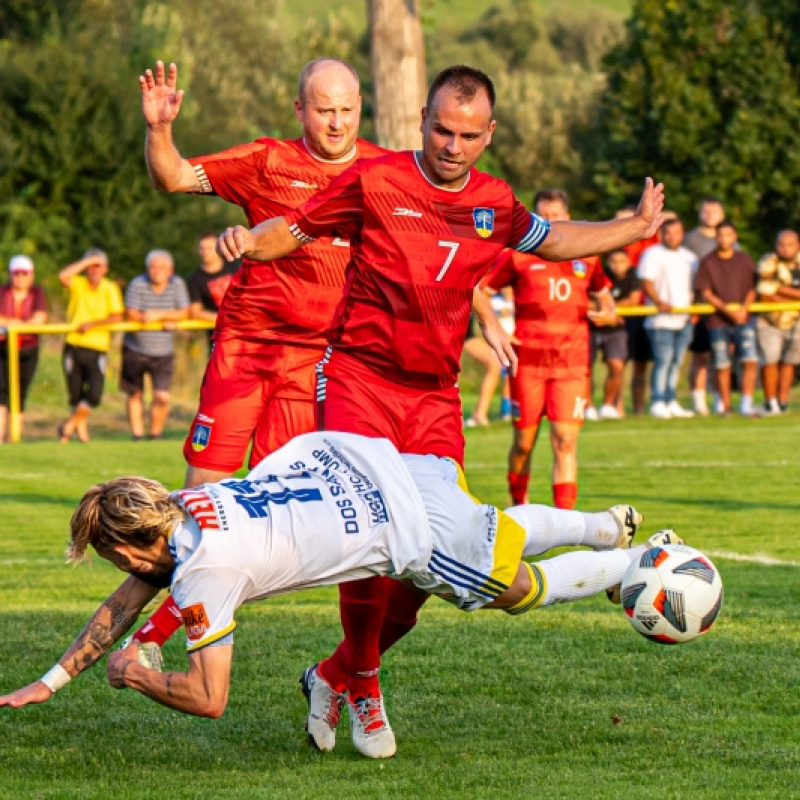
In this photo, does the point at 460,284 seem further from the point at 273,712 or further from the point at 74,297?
the point at 74,297

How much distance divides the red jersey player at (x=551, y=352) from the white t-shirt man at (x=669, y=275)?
6921 millimetres

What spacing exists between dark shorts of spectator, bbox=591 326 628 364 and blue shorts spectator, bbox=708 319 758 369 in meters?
1.08

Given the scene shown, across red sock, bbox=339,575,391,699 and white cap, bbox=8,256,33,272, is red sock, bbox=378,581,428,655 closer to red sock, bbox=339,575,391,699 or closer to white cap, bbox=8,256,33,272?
red sock, bbox=339,575,391,699

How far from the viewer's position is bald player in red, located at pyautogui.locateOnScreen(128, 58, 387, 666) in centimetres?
699

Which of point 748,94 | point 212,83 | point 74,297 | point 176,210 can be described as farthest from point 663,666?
point 212,83

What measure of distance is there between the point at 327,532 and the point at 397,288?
1.10 metres

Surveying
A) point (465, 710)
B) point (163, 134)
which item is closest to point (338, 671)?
point (465, 710)

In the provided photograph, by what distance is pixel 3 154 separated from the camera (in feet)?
99.2

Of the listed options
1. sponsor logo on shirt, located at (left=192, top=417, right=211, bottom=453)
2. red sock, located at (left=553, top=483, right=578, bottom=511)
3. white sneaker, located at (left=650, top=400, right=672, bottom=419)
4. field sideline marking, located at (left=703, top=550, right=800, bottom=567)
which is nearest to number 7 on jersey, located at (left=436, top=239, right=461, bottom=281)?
sponsor logo on shirt, located at (left=192, top=417, right=211, bottom=453)

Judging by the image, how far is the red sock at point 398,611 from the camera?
223 inches

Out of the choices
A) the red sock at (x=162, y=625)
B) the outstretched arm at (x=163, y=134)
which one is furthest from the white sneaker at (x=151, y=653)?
the outstretched arm at (x=163, y=134)

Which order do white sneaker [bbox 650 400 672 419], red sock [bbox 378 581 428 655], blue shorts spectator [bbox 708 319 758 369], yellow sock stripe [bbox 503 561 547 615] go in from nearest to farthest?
1. yellow sock stripe [bbox 503 561 547 615]
2. red sock [bbox 378 581 428 655]
3. blue shorts spectator [bbox 708 319 758 369]
4. white sneaker [bbox 650 400 672 419]

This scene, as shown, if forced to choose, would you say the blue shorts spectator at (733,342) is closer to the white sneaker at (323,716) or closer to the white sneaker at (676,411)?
the white sneaker at (676,411)

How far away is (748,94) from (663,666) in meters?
24.3
